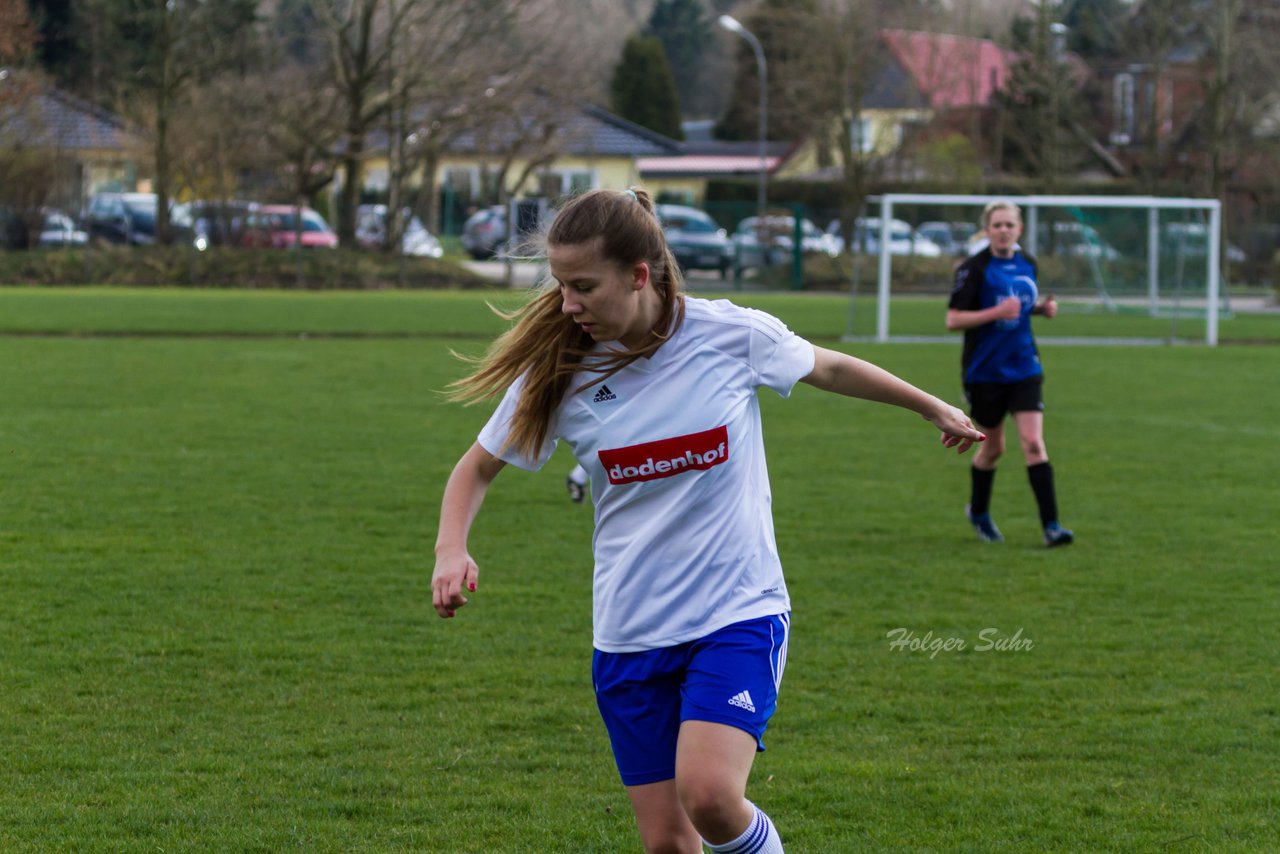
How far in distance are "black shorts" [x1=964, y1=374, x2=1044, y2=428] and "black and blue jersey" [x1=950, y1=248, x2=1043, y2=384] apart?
0.11 ft

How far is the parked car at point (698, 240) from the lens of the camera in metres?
39.3

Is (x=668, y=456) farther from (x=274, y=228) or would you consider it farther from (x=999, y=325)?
(x=274, y=228)

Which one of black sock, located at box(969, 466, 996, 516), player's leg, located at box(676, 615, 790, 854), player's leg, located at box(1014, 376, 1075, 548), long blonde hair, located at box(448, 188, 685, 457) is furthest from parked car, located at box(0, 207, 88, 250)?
player's leg, located at box(676, 615, 790, 854)

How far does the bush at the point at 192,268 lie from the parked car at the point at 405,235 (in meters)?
3.04

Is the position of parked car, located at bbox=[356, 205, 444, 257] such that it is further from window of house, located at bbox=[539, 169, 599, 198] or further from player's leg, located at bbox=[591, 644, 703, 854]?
player's leg, located at bbox=[591, 644, 703, 854]

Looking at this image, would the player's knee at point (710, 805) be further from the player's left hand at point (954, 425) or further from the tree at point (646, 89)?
the tree at point (646, 89)

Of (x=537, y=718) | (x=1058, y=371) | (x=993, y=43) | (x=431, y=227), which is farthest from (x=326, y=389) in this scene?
(x=993, y=43)

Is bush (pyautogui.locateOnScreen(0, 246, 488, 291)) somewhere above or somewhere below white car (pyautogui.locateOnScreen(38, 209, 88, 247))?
below

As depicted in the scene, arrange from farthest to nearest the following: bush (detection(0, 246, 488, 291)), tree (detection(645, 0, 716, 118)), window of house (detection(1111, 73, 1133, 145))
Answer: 1. tree (detection(645, 0, 716, 118))
2. window of house (detection(1111, 73, 1133, 145))
3. bush (detection(0, 246, 488, 291))

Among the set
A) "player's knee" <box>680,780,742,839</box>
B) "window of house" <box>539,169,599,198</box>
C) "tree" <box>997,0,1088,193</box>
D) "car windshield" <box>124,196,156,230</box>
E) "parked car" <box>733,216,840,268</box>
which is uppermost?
"tree" <box>997,0,1088,193</box>

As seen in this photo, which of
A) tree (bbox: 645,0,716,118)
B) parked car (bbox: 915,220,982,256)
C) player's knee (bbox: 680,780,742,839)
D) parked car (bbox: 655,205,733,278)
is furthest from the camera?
tree (bbox: 645,0,716,118)

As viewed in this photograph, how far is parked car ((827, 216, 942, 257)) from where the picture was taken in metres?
35.7

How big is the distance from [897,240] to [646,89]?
139 ft

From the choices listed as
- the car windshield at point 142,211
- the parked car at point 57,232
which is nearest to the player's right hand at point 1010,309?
the parked car at point 57,232
